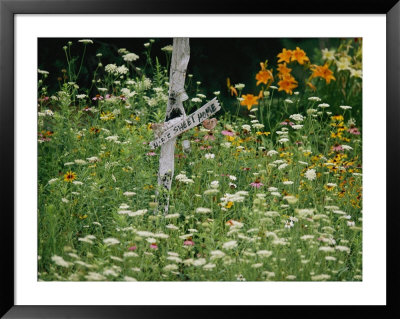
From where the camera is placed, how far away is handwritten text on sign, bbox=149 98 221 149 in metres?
3.74

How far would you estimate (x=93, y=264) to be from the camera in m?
3.65

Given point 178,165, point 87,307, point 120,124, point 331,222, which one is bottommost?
point 87,307

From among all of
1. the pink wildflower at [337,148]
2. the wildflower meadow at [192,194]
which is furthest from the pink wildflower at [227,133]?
the pink wildflower at [337,148]

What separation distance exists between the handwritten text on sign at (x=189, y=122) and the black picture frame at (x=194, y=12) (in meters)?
0.58

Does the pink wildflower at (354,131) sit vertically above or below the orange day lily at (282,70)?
below

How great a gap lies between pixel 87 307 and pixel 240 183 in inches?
63.6

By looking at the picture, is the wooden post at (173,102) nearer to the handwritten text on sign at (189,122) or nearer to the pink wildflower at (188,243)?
the handwritten text on sign at (189,122)

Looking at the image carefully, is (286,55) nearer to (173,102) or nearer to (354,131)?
(354,131)

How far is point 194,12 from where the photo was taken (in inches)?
136

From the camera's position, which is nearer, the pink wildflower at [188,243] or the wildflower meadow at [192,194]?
the wildflower meadow at [192,194]

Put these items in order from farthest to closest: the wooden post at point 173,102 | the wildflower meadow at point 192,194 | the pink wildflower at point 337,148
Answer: the pink wildflower at point 337,148
the wooden post at point 173,102
the wildflower meadow at point 192,194

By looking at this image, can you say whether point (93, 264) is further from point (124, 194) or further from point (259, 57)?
point (259, 57)

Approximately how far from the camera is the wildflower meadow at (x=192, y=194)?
365cm

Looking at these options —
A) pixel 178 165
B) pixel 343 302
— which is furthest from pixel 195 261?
pixel 178 165
